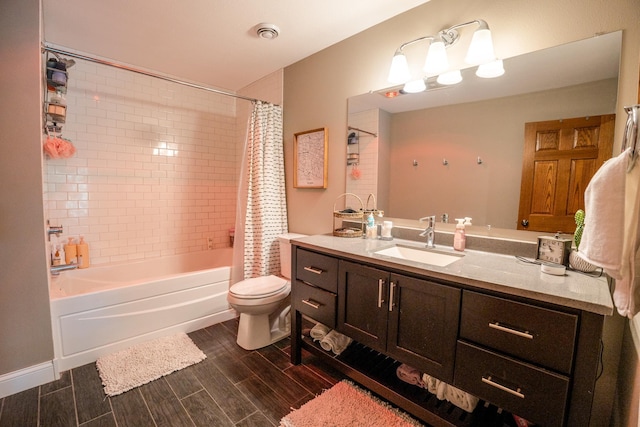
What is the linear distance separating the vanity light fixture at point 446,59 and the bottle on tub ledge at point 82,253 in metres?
2.90

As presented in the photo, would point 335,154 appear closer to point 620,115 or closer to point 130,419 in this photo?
point 620,115

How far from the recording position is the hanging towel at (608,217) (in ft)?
2.48

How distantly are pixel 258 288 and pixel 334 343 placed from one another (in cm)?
68

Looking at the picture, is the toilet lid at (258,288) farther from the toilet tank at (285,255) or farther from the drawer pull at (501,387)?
the drawer pull at (501,387)

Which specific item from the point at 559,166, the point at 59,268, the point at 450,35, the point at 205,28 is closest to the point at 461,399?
the point at 559,166

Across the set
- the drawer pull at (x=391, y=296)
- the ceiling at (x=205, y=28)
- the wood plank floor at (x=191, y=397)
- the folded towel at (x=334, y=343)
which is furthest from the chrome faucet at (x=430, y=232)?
the ceiling at (x=205, y=28)

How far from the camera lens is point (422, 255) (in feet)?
5.49

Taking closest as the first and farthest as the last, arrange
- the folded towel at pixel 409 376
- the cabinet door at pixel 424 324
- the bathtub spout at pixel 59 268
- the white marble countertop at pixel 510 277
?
1. the white marble countertop at pixel 510 277
2. the cabinet door at pixel 424 324
3. the folded towel at pixel 409 376
4. the bathtub spout at pixel 59 268

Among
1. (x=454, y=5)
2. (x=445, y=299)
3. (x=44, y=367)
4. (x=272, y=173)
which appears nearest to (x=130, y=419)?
(x=44, y=367)

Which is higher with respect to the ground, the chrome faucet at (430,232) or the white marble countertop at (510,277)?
the chrome faucet at (430,232)

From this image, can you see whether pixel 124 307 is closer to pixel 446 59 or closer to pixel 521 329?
pixel 521 329

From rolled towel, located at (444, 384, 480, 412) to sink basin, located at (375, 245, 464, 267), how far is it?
1.98 feet

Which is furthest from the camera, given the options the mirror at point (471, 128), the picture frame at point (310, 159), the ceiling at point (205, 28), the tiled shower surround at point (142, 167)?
the tiled shower surround at point (142, 167)

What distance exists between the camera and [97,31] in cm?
208
